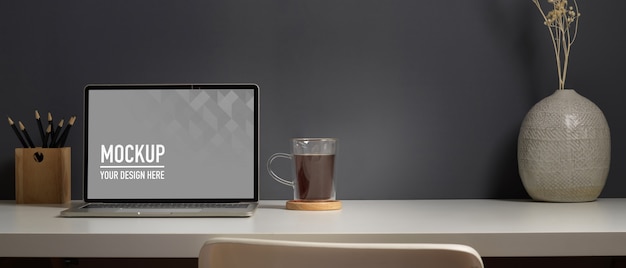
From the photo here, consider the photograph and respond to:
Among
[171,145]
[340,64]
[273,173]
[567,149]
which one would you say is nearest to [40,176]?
[171,145]

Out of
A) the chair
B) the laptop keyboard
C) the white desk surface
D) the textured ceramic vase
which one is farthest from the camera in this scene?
the textured ceramic vase

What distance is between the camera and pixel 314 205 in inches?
57.9

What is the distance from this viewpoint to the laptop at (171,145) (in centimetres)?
154

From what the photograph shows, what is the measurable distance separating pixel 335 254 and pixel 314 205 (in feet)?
1.92

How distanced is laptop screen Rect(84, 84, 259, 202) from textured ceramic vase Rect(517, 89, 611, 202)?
602 mm

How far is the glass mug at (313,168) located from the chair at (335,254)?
23.0 inches

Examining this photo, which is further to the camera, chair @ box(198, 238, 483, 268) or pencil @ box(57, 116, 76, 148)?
pencil @ box(57, 116, 76, 148)

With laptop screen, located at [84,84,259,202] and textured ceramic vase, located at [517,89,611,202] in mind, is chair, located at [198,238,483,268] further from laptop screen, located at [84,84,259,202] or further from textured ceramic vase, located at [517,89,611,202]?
textured ceramic vase, located at [517,89,611,202]

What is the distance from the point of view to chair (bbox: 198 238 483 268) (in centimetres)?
87

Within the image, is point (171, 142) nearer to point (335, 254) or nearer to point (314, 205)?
point (314, 205)

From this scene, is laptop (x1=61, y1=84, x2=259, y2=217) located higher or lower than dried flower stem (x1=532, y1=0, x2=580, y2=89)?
lower

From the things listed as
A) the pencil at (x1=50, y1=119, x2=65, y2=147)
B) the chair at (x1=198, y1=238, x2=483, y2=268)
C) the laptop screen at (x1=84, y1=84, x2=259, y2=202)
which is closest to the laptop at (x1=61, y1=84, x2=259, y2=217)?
the laptop screen at (x1=84, y1=84, x2=259, y2=202)

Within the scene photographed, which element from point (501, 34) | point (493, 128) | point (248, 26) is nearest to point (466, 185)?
point (493, 128)

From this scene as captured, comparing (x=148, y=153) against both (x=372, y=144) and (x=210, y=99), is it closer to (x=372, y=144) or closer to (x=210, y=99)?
(x=210, y=99)
